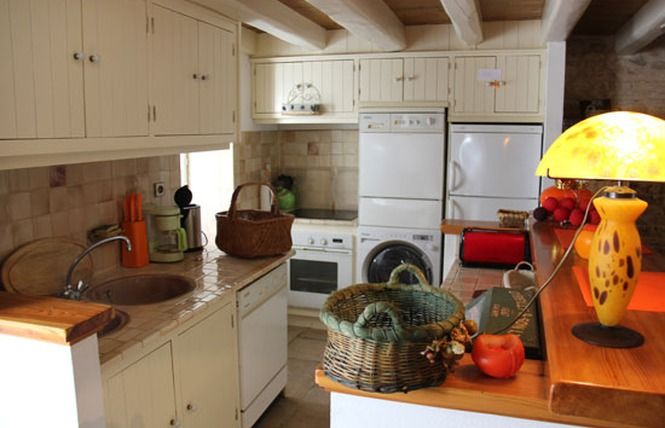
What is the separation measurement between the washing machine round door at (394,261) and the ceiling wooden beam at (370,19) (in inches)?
61.0

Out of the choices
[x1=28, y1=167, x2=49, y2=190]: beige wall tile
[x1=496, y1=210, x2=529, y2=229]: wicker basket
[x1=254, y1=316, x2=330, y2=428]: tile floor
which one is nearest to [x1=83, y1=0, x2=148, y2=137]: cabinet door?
[x1=28, y1=167, x2=49, y2=190]: beige wall tile

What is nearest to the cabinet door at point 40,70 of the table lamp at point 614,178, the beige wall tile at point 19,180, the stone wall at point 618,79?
the beige wall tile at point 19,180

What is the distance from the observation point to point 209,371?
2.48 meters

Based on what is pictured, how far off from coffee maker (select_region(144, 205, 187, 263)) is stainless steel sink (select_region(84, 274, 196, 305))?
0.21 meters

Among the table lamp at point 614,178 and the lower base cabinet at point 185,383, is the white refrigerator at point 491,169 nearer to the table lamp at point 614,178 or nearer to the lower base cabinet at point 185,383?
the lower base cabinet at point 185,383

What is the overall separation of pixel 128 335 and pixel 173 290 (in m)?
0.74

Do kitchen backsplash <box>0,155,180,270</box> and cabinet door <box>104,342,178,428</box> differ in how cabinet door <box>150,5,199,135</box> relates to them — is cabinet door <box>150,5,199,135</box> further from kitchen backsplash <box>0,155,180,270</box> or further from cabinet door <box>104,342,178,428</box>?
cabinet door <box>104,342,178,428</box>

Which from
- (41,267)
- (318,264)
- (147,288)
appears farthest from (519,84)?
(41,267)

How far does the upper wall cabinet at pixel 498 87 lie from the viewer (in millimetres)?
4070

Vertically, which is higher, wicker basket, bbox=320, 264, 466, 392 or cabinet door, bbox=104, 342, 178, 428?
wicker basket, bbox=320, 264, 466, 392

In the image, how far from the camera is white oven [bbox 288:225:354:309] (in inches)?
177

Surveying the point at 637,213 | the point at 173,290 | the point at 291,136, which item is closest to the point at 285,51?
the point at 291,136

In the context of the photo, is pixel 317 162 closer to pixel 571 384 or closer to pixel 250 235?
pixel 250 235

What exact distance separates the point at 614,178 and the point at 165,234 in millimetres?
2413
